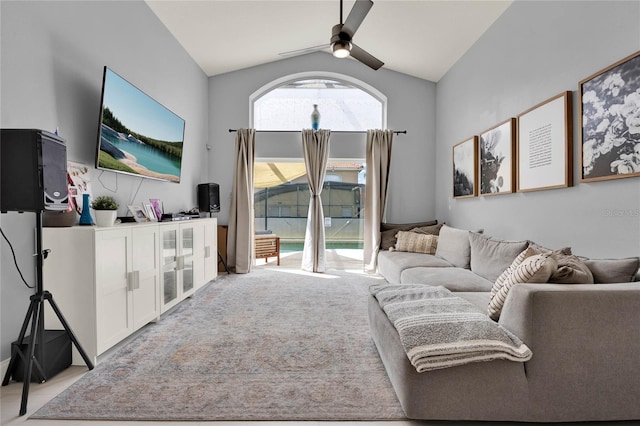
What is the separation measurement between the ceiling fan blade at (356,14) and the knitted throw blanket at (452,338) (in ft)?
7.31

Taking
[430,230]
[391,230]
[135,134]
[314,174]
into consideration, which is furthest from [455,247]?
[135,134]

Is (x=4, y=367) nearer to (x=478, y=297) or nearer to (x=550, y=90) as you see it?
(x=478, y=297)

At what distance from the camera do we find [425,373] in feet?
5.06

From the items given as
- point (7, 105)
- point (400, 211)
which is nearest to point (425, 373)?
point (7, 105)

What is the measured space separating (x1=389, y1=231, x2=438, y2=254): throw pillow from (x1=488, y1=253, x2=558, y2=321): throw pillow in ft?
9.04

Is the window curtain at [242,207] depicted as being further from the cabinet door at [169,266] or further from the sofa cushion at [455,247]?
the sofa cushion at [455,247]

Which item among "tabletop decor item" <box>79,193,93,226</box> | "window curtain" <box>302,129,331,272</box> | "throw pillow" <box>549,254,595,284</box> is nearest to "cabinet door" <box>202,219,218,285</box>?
"window curtain" <box>302,129,331,272</box>

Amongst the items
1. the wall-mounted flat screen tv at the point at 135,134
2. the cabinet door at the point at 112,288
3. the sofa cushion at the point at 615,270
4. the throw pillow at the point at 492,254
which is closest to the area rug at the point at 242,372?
the cabinet door at the point at 112,288

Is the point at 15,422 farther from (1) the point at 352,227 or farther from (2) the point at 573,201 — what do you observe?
(1) the point at 352,227

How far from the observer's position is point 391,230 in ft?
17.6

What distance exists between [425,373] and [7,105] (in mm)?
2727

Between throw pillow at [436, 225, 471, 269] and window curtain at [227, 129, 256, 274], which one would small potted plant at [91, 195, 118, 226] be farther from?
throw pillow at [436, 225, 471, 269]

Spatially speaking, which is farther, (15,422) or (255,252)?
(255,252)

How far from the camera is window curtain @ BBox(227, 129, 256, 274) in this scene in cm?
535
